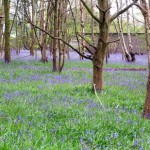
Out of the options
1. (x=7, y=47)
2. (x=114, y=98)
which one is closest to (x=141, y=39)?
(x=7, y=47)

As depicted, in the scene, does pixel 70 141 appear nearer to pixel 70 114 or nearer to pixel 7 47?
pixel 70 114

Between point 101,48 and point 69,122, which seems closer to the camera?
point 69,122

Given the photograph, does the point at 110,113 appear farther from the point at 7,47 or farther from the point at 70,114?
the point at 7,47

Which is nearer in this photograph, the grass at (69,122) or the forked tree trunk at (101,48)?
the grass at (69,122)

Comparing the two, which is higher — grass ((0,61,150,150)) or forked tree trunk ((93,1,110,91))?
forked tree trunk ((93,1,110,91))

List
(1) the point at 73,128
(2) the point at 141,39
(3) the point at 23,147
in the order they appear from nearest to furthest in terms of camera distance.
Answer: (3) the point at 23,147
(1) the point at 73,128
(2) the point at 141,39

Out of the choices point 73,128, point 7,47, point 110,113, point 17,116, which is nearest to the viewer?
point 73,128

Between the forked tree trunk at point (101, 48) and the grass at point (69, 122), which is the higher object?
the forked tree trunk at point (101, 48)

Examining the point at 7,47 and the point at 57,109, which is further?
the point at 7,47

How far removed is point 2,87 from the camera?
29.2 ft

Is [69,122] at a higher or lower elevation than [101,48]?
lower

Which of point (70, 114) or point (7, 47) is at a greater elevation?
point (7, 47)

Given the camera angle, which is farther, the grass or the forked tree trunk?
the forked tree trunk

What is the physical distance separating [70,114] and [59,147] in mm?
2026
